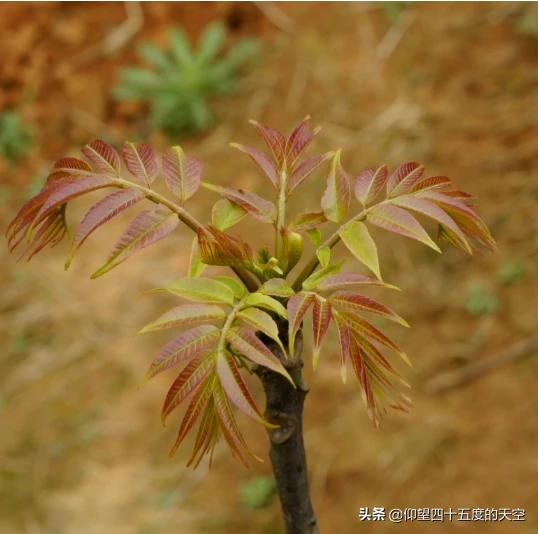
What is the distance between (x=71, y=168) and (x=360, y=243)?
1.31ft

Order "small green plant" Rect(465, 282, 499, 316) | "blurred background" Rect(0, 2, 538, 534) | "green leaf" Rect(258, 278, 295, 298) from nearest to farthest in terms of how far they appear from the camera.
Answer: "green leaf" Rect(258, 278, 295, 298) < "blurred background" Rect(0, 2, 538, 534) < "small green plant" Rect(465, 282, 499, 316)

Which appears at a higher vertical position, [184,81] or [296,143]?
[184,81]

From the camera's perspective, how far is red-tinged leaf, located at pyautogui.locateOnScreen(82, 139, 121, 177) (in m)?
1.22

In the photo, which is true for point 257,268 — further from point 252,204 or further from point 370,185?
point 370,185

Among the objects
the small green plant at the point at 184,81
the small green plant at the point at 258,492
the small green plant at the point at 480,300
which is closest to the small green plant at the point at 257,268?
the small green plant at the point at 258,492

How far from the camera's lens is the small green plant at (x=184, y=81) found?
3.93 metres

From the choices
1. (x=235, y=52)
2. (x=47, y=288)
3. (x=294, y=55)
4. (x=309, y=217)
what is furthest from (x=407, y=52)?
(x=309, y=217)

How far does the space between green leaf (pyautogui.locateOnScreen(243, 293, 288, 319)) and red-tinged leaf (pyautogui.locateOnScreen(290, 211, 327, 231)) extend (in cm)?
14

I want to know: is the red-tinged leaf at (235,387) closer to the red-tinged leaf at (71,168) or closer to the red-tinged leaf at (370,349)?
the red-tinged leaf at (370,349)

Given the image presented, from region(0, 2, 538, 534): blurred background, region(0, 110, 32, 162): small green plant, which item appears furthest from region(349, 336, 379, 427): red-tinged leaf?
region(0, 110, 32, 162): small green plant

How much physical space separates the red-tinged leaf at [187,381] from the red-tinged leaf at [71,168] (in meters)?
0.32

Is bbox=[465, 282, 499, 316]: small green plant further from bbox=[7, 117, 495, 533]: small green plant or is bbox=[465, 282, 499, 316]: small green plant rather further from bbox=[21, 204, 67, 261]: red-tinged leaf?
bbox=[21, 204, 67, 261]: red-tinged leaf

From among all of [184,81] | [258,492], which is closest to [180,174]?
[258,492]

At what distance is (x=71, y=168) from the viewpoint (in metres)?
1.21
